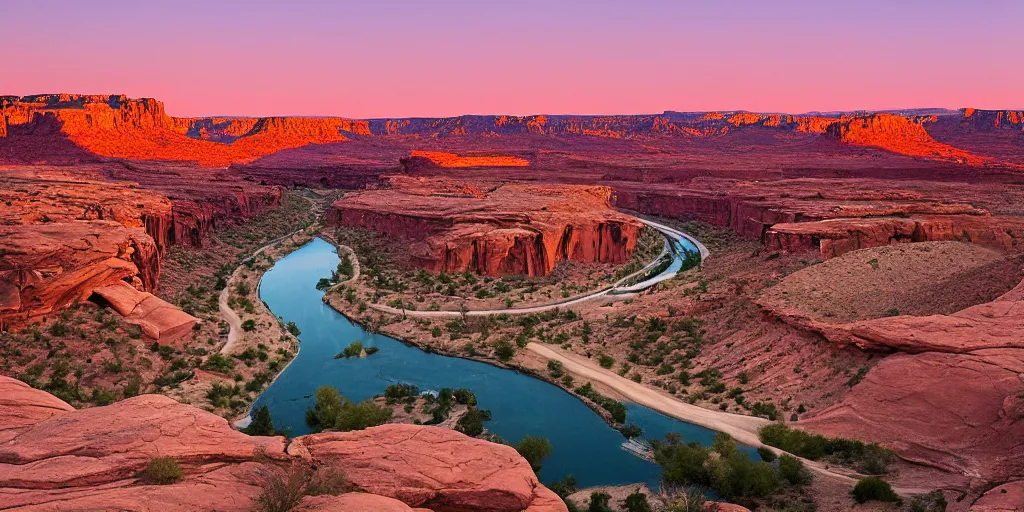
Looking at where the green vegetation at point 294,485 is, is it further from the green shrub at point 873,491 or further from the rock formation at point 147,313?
the rock formation at point 147,313

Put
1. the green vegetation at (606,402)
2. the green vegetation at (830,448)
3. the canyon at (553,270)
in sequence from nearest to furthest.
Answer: the canyon at (553,270) < the green vegetation at (830,448) < the green vegetation at (606,402)

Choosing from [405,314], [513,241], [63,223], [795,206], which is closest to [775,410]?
[405,314]

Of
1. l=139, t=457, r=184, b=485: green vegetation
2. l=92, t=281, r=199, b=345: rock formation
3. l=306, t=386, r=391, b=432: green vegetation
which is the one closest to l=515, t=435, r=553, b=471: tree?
l=306, t=386, r=391, b=432: green vegetation

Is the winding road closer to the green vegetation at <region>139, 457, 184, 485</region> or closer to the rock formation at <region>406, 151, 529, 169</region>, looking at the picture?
the green vegetation at <region>139, 457, 184, 485</region>

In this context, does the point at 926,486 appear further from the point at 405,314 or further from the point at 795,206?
the point at 795,206

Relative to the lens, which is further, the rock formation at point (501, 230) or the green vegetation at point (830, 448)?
the rock formation at point (501, 230)

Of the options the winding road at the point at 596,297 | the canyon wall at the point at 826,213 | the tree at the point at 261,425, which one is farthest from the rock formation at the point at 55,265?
the canyon wall at the point at 826,213
